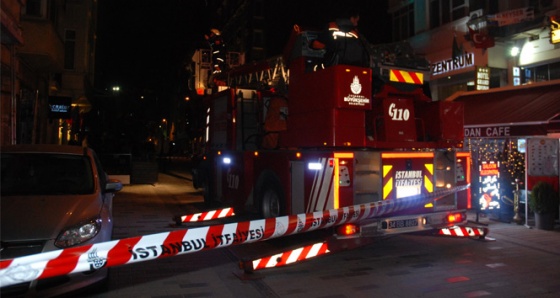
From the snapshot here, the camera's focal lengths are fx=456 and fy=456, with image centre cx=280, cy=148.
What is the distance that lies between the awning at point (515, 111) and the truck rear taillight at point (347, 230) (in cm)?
642

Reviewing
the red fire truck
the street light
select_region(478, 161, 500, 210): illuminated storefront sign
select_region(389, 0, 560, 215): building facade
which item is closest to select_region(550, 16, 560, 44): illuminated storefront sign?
select_region(389, 0, 560, 215): building facade

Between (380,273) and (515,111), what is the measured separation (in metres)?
7.75

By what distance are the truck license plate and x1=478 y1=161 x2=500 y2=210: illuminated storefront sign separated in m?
4.07

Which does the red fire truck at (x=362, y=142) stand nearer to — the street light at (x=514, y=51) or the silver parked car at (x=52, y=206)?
the silver parked car at (x=52, y=206)

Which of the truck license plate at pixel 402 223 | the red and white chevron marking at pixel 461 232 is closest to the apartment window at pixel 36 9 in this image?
the truck license plate at pixel 402 223

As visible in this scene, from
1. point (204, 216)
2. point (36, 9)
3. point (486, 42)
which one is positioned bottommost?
point (204, 216)

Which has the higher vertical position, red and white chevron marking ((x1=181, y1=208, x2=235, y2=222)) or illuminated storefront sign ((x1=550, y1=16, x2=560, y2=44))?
illuminated storefront sign ((x1=550, y1=16, x2=560, y2=44))

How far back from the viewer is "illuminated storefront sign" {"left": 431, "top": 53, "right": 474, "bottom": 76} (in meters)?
15.5

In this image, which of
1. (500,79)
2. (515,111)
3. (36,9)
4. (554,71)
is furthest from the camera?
(500,79)

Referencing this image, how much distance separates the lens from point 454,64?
16203 millimetres

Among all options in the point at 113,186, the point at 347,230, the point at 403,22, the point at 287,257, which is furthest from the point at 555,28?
the point at 113,186

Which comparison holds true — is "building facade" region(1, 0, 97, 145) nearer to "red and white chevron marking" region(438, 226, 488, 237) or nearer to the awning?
"red and white chevron marking" region(438, 226, 488, 237)

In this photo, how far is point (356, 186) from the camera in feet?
24.1

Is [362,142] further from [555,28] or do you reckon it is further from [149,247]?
[555,28]
